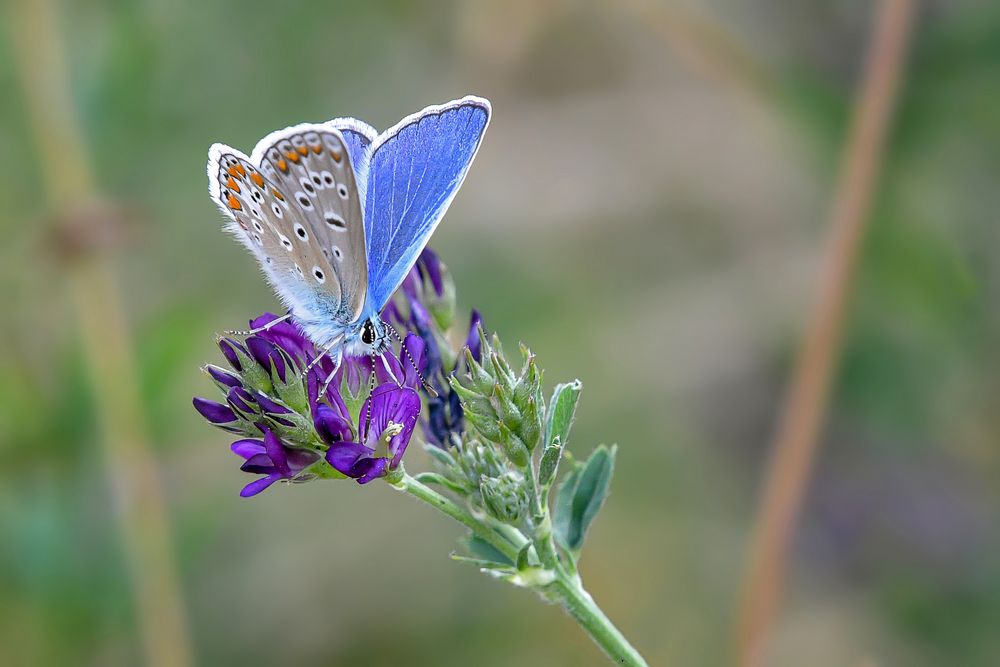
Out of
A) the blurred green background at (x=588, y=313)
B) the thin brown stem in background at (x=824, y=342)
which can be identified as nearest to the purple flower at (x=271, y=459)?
the thin brown stem in background at (x=824, y=342)

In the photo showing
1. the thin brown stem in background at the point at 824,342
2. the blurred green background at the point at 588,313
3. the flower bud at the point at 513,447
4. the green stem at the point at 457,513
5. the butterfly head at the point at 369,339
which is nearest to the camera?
the green stem at the point at 457,513

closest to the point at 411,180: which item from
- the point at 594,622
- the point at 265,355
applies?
the point at 265,355

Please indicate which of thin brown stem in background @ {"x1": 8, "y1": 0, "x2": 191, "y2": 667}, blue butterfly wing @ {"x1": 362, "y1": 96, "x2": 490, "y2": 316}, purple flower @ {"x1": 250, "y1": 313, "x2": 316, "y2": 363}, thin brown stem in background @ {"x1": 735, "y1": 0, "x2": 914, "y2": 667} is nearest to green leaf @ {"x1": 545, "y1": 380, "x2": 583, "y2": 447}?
blue butterfly wing @ {"x1": 362, "y1": 96, "x2": 490, "y2": 316}

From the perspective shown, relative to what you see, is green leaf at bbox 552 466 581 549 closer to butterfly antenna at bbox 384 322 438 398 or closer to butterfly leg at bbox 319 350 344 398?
butterfly antenna at bbox 384 322 438 398

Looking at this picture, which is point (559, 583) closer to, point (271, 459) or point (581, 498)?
point (581, 498)

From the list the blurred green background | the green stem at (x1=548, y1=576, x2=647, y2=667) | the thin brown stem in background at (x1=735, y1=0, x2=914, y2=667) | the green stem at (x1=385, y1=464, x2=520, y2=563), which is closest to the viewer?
the green stem at (x1=548, y1=576, x2=647, y2=667)

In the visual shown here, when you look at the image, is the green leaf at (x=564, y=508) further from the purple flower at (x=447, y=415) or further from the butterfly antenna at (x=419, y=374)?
the butterfly antenna at (x=419, y=374)

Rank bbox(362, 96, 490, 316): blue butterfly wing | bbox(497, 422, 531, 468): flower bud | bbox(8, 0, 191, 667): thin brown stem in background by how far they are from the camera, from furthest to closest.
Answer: bbox(8, 0, 191, 667): thin brown stem in background → bbox(362, 96, 490, 316): blue butterfly wing → bbox(497, 422, 531, 468): flower bud
